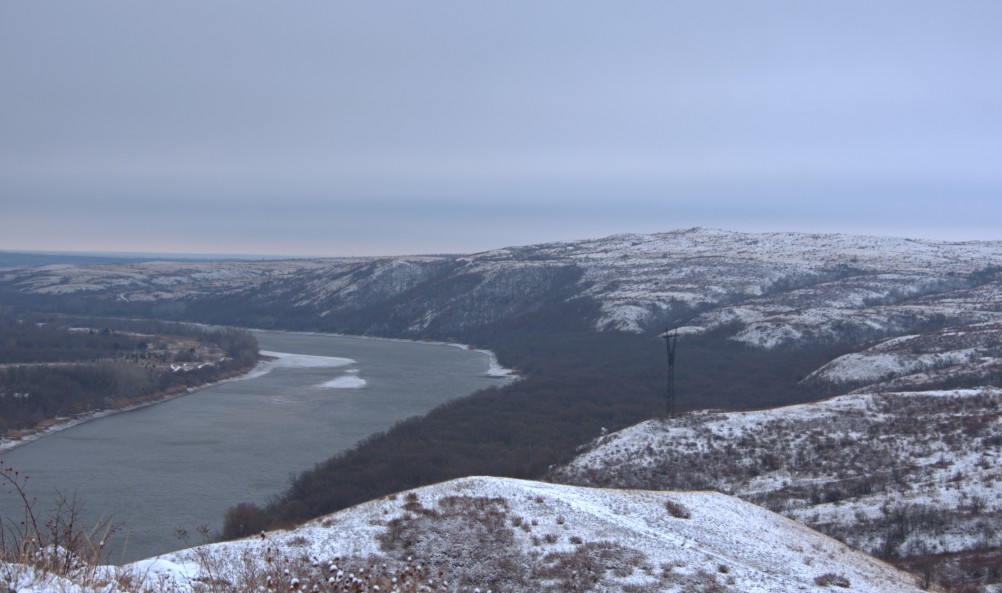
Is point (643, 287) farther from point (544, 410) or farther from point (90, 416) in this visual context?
point (90, 416)

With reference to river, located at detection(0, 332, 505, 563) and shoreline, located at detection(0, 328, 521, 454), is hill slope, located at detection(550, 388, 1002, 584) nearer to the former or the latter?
river, located at detection(0, 332, 505, 563)

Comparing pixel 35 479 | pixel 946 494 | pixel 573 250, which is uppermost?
pixel 573 250

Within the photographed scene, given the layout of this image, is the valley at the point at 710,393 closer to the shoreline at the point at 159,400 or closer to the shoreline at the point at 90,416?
the shoreline at the point at 159,400

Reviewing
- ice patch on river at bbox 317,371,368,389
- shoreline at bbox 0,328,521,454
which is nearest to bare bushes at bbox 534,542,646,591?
shoreline at bbox 0,328,521,454

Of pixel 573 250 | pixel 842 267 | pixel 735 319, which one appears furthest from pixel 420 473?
pixel 573 250

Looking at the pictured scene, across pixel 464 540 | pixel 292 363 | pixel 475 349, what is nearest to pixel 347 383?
pixel 292 363

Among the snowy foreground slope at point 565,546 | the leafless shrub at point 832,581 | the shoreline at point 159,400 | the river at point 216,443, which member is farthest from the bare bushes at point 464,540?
the shoreline at point 159,400

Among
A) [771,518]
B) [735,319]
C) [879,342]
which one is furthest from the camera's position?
[735,319]

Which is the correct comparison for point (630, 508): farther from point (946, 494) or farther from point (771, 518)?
point (946, 494)
